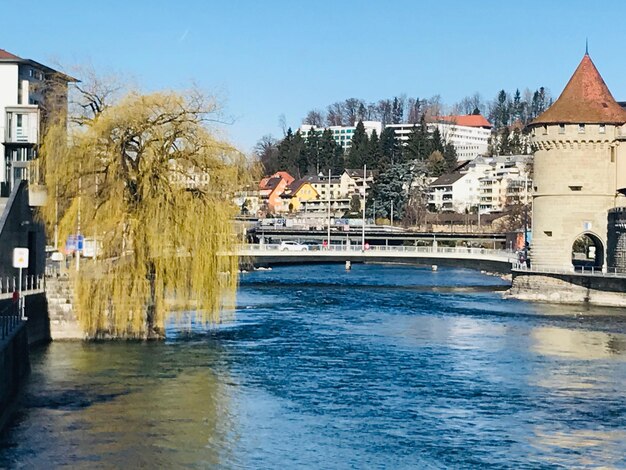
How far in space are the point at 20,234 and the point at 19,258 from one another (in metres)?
3.03

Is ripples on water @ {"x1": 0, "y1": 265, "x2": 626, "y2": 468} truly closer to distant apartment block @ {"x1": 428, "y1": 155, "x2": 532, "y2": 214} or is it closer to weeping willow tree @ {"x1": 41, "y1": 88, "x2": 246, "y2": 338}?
weeping willow tree @ {"x1": 41, "y1": 88, "x2": 246, "y2": 338}

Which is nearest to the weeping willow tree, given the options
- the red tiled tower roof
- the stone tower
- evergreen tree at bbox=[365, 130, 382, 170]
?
the stone tower

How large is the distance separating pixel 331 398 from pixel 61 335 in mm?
11992

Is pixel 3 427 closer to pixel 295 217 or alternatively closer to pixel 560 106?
pixel 560 106

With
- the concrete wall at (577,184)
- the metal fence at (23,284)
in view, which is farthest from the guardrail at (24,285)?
the concrete wall at (577,184)

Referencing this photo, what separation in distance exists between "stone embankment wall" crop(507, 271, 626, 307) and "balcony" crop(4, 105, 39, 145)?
31851mm

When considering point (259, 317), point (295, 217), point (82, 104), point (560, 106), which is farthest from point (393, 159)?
point (82, 104)

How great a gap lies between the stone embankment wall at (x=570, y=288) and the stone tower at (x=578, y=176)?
1941mm

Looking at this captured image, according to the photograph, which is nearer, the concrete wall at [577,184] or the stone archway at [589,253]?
the concrete wall at [577,184]

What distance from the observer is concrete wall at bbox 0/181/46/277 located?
3700 centimetres

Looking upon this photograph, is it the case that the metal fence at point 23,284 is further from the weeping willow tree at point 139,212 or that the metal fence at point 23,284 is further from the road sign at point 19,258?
the weeping willow tree at point 139,212

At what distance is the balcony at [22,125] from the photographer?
47562 mm

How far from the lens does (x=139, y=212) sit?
3800 cm

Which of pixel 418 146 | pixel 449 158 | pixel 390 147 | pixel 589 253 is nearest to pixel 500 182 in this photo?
pixel 418 146
